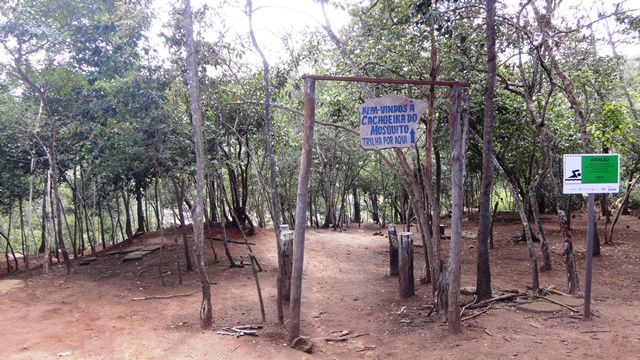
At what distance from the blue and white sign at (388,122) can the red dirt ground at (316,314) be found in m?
2.80

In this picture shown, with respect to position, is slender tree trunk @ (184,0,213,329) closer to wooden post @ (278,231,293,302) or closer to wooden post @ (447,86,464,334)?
wooden post @ (278,231,293,302)

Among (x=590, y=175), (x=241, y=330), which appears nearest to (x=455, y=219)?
(x=590, y=175)

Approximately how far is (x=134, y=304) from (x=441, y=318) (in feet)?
22.4

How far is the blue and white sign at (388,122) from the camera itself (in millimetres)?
5871

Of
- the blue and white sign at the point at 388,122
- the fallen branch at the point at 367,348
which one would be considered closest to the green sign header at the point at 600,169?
the blue and white sign at the point at 388,122

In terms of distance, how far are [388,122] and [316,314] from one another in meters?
4.40

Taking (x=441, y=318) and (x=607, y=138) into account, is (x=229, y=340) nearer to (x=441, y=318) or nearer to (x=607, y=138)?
(x=441, y=318)

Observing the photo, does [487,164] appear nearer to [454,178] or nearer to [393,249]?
[454,178]

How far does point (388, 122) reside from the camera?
233 inches

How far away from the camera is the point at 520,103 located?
10758 millimetres

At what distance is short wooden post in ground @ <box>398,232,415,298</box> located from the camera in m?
8.52

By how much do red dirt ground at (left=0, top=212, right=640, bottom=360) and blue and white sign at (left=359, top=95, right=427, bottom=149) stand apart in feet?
9.19

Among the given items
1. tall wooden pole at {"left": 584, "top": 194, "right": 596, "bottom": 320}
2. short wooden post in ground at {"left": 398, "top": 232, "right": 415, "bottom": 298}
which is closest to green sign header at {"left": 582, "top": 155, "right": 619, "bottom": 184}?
tall wooden pole at {"left": 584, "top": 194, "right": 596, "bottom": 320}

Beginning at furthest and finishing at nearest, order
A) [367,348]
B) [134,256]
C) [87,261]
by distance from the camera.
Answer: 1. [87,261]
2. [134,256]
3. [367,348]
